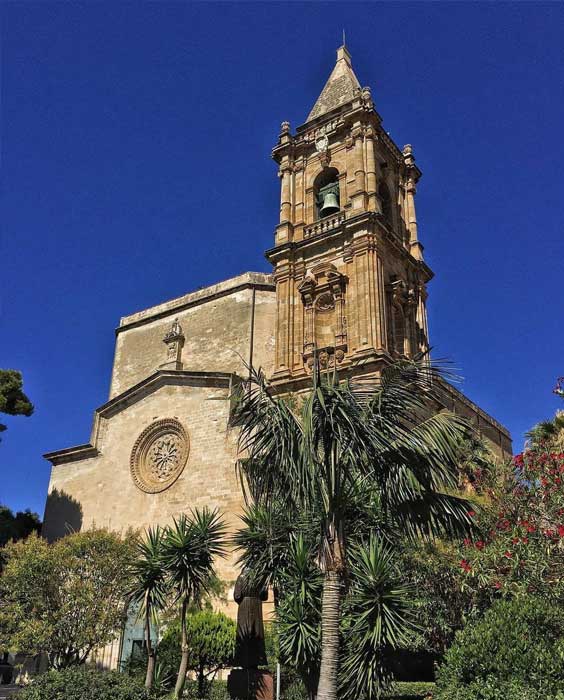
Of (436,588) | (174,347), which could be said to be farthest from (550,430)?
(174,347)

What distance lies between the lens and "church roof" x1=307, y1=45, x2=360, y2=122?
27.9 m

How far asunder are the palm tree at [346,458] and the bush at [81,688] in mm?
4621

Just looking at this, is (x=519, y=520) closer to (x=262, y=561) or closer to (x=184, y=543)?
(x=262, y=561)

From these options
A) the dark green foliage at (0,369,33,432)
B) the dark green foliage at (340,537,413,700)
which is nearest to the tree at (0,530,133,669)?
the dark green foliage at (0,369,33,432)

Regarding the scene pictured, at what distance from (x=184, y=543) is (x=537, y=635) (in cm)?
673

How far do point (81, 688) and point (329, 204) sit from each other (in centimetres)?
1861

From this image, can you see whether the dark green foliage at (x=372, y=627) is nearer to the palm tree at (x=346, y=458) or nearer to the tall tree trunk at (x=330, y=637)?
the palm tree at (x=346, y=458)

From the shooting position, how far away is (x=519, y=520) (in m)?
12.6

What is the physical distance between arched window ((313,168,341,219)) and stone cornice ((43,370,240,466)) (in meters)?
7.94

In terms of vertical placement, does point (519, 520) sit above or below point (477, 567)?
above

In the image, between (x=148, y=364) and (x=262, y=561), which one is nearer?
(x=262, y=561)

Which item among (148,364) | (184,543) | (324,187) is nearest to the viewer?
(184,543)

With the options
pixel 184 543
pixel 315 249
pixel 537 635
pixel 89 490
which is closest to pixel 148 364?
pixel 89 490

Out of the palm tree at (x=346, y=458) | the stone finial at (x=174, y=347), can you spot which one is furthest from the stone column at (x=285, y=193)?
the palm tree at (x=346, y=458)
